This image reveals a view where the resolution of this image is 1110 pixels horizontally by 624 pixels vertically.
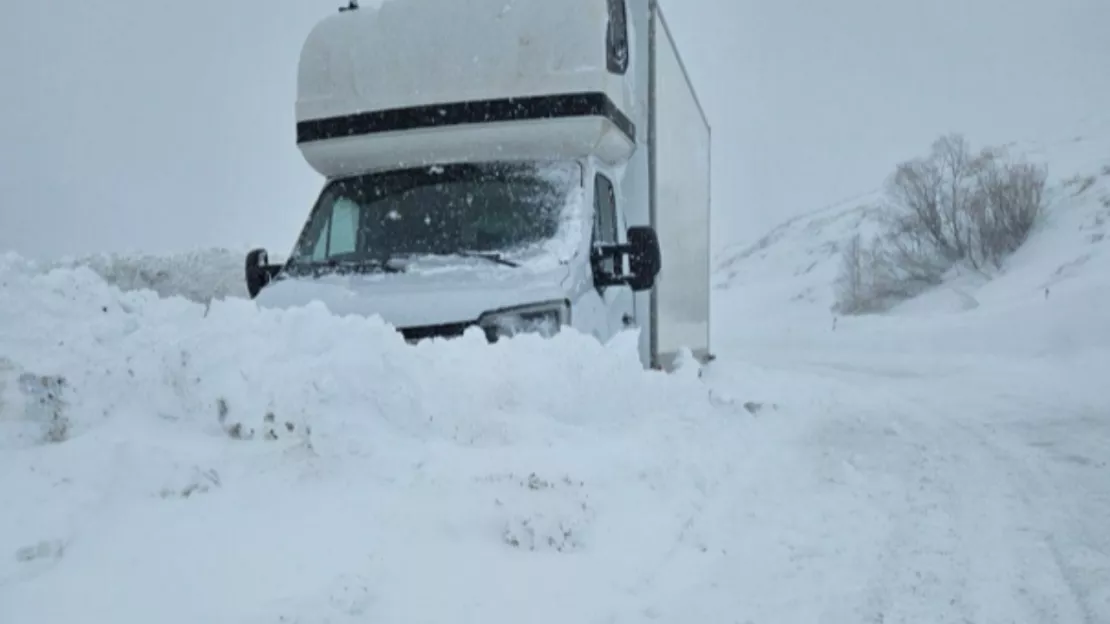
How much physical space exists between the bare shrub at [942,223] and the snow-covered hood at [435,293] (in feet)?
89.7

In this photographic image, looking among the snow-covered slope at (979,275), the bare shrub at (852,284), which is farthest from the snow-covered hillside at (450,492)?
the bare shrub at (852,284)

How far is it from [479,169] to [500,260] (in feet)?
3.38

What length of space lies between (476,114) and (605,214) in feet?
3.94

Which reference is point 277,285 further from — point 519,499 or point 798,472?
point 798,472

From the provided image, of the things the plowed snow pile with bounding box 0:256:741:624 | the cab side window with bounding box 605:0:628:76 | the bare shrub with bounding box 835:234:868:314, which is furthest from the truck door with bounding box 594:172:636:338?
the bare shrub with bounding box 835:234:868:314

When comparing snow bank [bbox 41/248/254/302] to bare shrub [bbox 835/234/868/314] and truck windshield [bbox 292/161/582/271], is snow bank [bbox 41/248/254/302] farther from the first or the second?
bare shrub [bbox 835/234/868/314]

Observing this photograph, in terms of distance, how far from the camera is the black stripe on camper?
6.12 m

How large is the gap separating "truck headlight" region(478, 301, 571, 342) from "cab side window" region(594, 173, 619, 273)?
2.74ft

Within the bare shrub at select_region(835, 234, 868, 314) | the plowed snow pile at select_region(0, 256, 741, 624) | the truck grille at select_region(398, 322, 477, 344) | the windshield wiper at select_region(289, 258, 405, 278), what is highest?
the windshield wiper at select_region(289, 258, 405, 278)

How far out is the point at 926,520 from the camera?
4184 mm

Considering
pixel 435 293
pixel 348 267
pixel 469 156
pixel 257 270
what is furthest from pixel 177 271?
pixel 435 293

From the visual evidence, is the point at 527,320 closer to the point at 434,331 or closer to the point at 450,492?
the point at 434,331

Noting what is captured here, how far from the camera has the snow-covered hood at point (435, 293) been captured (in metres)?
5.21

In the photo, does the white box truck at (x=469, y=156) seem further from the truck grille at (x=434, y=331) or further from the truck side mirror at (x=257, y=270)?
the truck grille at (x=434, y=331)
